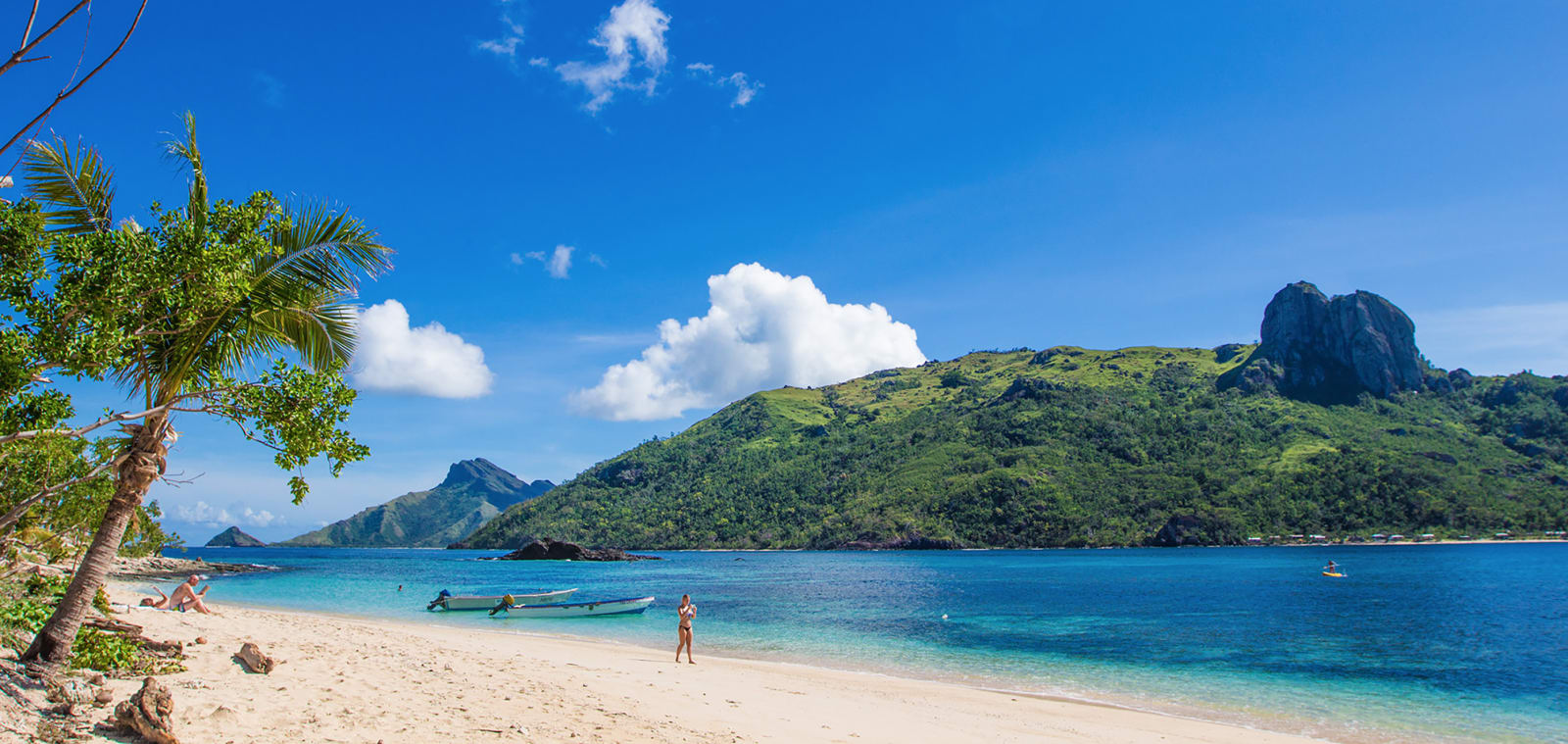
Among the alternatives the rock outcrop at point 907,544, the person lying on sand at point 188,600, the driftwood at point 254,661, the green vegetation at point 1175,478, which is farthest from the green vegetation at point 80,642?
the green vegetation at point 1175,478

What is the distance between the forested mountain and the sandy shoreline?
5197 inches

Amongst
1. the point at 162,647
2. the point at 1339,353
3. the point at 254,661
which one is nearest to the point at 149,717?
the point at 254,661

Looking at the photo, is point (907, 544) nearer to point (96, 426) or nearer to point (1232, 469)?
point (1232, 469)

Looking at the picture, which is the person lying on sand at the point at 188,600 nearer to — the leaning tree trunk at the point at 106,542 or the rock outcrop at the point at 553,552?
the leaning tree trunk at the point at 106,542

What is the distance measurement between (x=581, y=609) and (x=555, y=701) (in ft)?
86.3

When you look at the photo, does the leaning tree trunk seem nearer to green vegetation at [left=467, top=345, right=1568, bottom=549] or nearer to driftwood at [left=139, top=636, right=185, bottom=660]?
driftwood at [left=139, top=636, right=185, bottom=660]

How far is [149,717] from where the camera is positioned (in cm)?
770

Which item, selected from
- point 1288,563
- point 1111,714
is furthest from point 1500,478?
point 1111,714

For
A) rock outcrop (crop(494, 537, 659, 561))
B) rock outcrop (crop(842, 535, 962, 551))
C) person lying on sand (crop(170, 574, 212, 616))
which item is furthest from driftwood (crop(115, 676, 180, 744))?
rock outcrop (crop(842, 535, 962, 551))

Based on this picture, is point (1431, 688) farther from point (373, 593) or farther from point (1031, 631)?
point (373, 593)

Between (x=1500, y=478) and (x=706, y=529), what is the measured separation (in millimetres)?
161749

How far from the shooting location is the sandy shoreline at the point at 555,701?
9711 millimetres

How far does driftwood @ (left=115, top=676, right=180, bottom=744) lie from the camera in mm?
7594

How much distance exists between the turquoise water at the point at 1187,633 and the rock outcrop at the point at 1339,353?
135834mm
